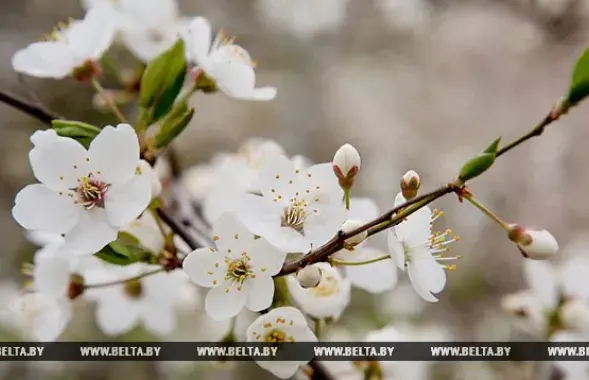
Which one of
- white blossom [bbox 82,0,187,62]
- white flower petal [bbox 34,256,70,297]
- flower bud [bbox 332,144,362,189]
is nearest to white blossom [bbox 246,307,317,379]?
flower bud [bbox 332,144,362,189]

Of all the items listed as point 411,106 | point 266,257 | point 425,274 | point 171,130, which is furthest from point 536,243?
point 411,106

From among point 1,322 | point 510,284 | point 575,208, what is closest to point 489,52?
point 575,208

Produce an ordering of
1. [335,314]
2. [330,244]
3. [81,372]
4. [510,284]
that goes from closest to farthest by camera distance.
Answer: [330,244]
[335,314]
[81,372]
[510,284]

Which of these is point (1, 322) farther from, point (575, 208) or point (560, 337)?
point (575, 208)

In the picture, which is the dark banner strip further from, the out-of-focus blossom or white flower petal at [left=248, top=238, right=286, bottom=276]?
the out-of-focus blossom

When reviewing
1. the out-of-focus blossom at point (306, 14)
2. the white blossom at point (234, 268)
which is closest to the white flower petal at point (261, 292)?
the white blossom at point (234, 268)

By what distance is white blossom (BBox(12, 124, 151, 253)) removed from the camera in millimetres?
450

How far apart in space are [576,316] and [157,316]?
0.48 metres

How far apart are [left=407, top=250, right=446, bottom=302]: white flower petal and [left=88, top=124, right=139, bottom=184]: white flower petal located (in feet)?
0.71

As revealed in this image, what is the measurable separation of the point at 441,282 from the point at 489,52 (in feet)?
5.86

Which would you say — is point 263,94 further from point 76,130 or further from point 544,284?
point 544,284

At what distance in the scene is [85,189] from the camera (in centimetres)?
47

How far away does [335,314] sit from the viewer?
1.80ft

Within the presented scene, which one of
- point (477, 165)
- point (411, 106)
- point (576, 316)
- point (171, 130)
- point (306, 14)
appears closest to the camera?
point (477, 165)
